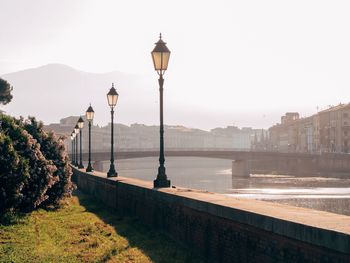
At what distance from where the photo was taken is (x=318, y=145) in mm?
155625

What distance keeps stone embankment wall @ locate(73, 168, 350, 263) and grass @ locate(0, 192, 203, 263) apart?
51 centimetres

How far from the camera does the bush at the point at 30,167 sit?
771 inches

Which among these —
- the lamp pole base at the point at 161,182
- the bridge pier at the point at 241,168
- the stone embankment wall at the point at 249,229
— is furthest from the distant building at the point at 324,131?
the stone embankment wall at the point at 249,229

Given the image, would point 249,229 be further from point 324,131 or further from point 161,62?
point 324,131

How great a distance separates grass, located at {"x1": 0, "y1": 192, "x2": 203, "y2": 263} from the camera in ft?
43.1

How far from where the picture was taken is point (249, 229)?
32.2 feet

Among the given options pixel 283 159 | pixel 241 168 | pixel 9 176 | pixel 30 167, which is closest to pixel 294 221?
pixel 9 176

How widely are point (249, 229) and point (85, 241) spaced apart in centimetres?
733

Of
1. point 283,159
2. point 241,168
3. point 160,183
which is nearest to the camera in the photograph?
point 160,183

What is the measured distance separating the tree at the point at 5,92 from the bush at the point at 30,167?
53.3m

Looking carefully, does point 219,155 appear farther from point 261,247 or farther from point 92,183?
point 261,247

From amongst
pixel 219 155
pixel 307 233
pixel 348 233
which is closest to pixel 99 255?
pixel 307 233

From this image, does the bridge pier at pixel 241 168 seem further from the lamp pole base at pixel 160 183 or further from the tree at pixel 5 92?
the lamp pole base at pixel 160 183

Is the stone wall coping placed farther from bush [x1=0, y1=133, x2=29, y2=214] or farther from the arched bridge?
the arched bridge
